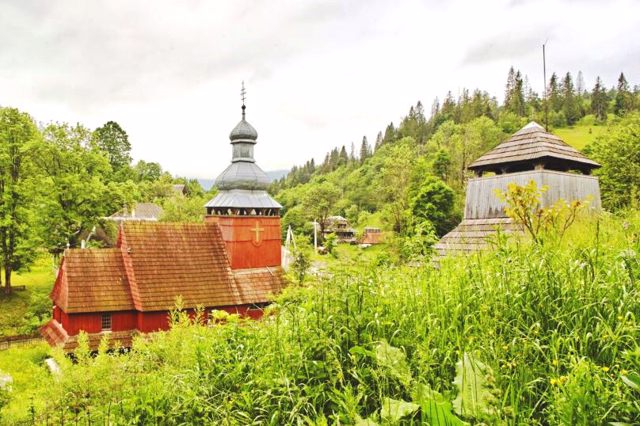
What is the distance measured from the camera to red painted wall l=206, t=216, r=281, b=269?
1773 centimetres

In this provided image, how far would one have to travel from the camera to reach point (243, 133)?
1961 cm

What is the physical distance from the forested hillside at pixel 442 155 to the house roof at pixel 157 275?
794 centimetres

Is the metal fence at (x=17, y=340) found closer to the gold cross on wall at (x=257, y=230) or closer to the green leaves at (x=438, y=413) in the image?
the gold cross on wall at (x=257, y=230)

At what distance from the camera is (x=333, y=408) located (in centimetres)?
300

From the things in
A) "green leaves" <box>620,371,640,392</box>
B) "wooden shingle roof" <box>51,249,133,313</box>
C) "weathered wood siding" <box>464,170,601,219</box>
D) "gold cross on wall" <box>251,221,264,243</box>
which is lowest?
"wooden shingle roof" <box>51,249,133,313</box>

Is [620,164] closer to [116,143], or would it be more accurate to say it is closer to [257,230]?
[257,230]

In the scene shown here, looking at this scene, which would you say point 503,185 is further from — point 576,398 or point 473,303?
point 576,398

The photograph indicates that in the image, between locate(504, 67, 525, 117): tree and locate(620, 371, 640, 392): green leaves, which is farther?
locate(504, 67, 525, 117): tree

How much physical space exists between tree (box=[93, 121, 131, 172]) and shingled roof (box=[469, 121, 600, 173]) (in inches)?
2082

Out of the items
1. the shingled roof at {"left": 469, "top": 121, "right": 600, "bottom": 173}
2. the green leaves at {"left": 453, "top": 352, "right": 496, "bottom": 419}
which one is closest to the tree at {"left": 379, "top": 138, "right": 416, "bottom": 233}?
the shingled roof at {"left": 469, "top": 121, "right": 600, "bottom": 173}

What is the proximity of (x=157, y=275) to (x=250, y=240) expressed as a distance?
13.9ft

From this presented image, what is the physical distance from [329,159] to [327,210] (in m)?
68.8

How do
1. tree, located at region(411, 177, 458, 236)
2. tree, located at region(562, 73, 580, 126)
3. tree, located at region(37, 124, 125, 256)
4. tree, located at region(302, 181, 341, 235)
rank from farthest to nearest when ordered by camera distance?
tree, located at region(562, 73, 580, 126)
tree, located at region(302, 181, 341, 235)
tree, located at region(411, 177, 458, 236)
tree, located at region(37, 124, 125, 256)

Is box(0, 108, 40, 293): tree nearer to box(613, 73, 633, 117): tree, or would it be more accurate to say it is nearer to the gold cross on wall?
the gold cross on wall
